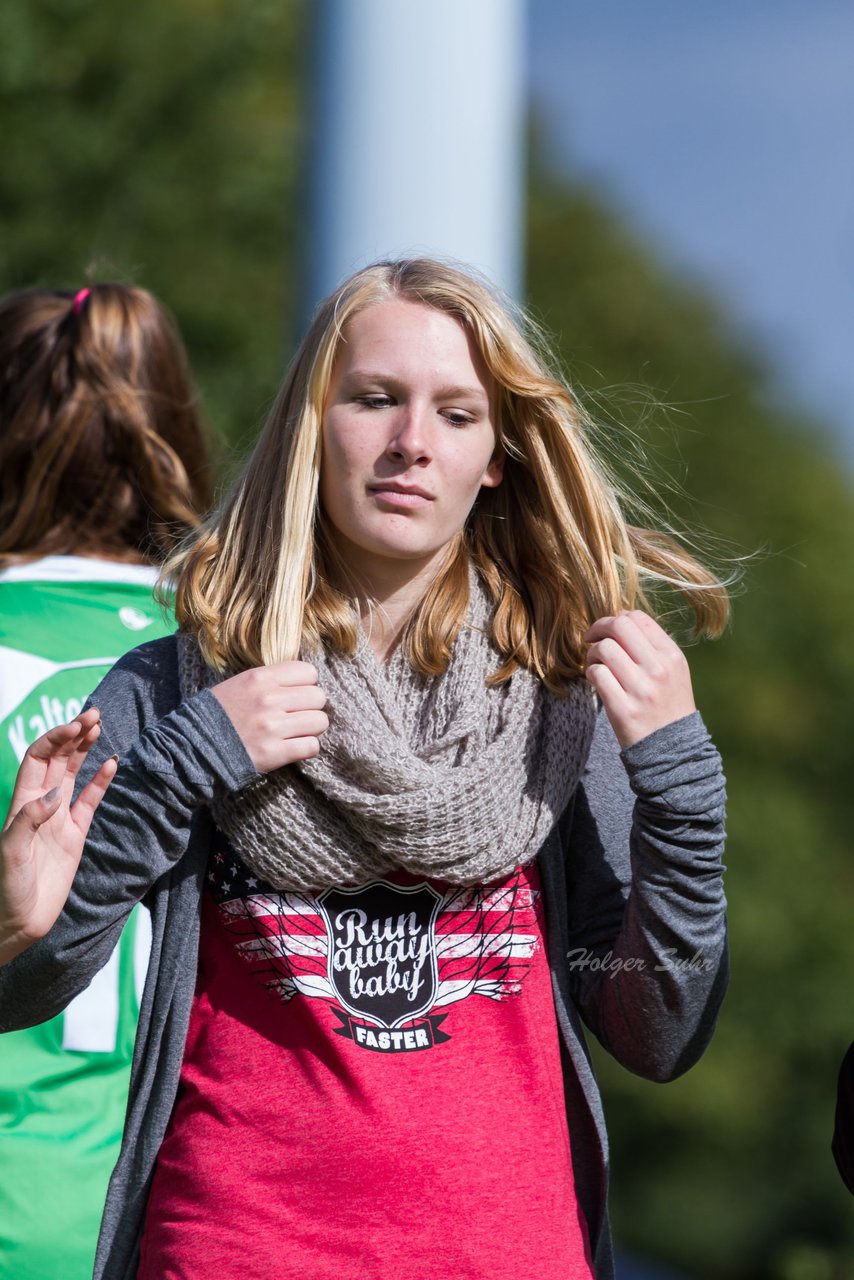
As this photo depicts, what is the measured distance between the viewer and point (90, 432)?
277cm

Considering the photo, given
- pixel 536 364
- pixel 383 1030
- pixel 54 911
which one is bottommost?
pixel 383 1030

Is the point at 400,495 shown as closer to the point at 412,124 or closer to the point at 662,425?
the point at 662,425

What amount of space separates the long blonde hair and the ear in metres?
0.02

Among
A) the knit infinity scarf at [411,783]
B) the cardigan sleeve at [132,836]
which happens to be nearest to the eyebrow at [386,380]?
the knit infinity scarf at [411,783]

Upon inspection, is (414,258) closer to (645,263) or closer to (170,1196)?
(170,1196)

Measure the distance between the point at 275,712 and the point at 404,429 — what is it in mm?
378

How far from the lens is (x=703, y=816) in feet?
6.24

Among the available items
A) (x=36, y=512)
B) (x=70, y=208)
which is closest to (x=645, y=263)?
(x=70, y=208)

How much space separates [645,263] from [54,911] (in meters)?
21.7

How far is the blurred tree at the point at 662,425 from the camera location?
8.20 m

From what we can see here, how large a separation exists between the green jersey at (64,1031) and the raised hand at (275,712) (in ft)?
1.31

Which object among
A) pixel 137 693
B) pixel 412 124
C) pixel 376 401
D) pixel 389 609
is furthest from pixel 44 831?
pixel 412 124

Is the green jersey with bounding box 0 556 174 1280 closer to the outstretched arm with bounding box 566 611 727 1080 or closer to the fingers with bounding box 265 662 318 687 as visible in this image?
the fingers with bounding box 265 662 318 687

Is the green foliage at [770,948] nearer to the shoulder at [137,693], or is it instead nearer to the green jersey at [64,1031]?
the green jersey at [64,1031]
